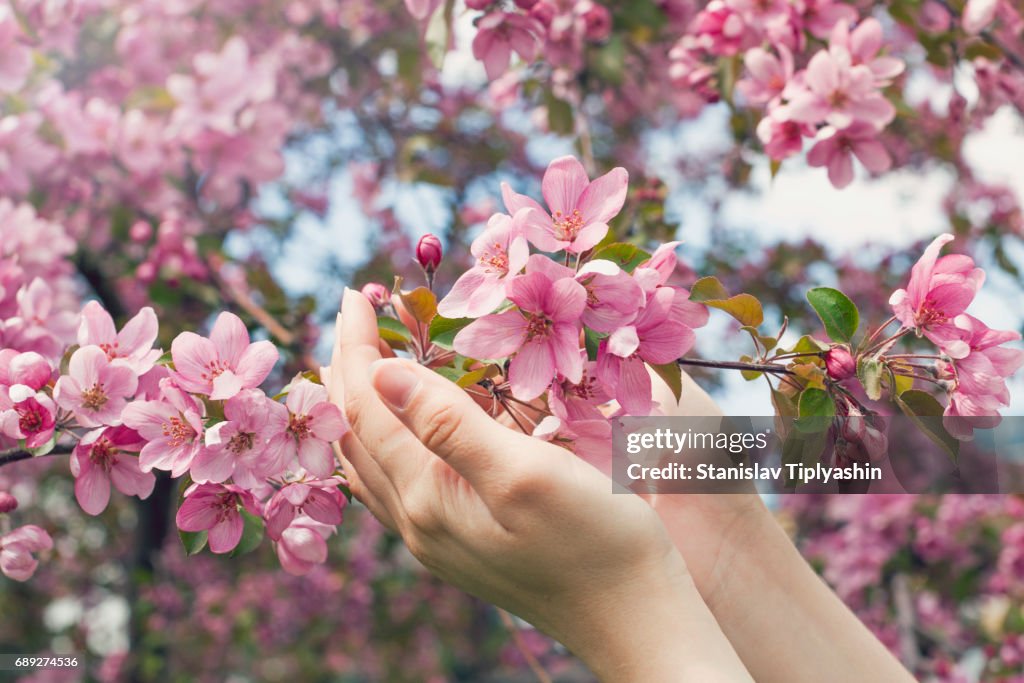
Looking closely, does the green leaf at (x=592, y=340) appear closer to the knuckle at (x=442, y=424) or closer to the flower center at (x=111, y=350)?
the knuckle at (x=442, y=424)

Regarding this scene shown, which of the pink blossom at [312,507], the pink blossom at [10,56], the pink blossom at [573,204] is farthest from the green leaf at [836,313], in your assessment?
the pink blossom at [10,56]

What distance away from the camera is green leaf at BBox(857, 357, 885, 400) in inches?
34.7

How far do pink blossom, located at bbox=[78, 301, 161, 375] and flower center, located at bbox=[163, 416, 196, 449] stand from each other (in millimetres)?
114

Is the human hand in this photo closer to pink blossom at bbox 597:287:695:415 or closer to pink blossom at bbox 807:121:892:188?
pink blossom at bbox 597:287:695:415

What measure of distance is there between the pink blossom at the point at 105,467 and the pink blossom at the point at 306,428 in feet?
0.65

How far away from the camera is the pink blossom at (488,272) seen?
0.84m

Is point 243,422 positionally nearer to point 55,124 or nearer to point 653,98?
point 55,124

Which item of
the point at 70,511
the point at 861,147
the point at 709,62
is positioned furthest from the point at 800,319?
the point at 70,511

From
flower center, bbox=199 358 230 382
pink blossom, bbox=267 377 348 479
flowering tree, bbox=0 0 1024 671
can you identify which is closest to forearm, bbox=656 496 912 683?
flowering tree, bbox=0 0 1024 671

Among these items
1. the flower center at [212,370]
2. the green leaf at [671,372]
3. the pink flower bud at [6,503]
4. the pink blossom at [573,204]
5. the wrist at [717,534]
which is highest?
the pink blossom at [573,204]

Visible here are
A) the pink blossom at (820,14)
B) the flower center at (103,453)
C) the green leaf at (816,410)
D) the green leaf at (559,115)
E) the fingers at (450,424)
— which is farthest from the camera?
the green leaf at (559,115)

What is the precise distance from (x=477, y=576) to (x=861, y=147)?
42.7 inches

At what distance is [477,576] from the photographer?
3.02ft

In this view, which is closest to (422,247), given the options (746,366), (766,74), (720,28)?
(746,366)
